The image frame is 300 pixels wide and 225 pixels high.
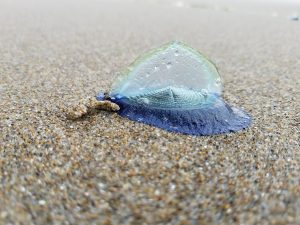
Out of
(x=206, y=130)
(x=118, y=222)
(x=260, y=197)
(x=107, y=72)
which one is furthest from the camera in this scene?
(x=107, y=72)

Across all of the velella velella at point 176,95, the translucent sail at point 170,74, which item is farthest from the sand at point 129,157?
the translucent sail at point 170,74

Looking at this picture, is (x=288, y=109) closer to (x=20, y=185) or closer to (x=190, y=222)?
(x=190, y=222)

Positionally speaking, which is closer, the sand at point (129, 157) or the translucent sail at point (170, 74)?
the sand at point (129, 157)

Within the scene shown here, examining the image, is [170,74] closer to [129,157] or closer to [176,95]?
[176,95]

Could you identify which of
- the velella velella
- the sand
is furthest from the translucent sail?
the sand

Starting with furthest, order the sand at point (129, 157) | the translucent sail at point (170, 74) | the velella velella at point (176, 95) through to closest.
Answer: the translucent sail at point (170, 74)
the velella velella at point (176, 95)
the sand at point (129, 157)

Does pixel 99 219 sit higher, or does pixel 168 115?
pixel 168 115

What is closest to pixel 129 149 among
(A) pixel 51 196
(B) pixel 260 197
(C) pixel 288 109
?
(A) pixel 51 196

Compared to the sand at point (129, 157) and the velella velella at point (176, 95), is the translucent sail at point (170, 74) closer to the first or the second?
the velella velella at point (176, 95)
